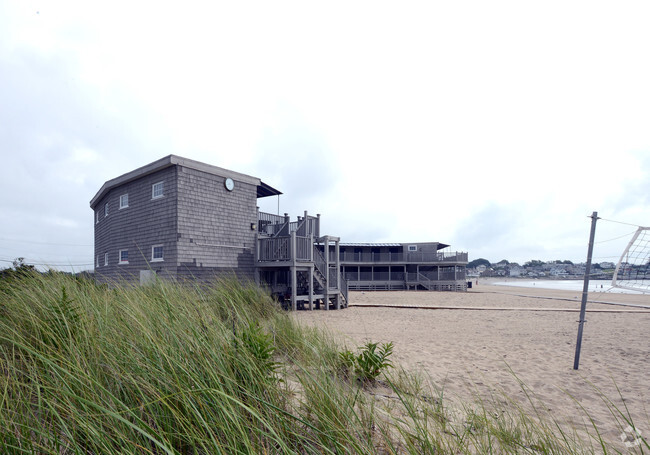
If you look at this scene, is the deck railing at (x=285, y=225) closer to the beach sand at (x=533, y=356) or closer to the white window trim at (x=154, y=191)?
the white window trim at (x=154, y=191)

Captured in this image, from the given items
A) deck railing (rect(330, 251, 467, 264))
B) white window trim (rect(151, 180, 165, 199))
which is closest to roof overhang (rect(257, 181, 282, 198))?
white window trim (rect(151, 180, 165, 199))

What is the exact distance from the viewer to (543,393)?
215 inches

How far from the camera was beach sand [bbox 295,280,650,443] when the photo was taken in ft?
16.2

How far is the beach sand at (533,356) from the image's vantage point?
4.95 meters

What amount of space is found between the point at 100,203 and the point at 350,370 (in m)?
22.6

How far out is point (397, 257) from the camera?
3931 cm

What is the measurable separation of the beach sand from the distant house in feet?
13.8

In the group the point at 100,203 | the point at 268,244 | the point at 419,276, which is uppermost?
the point at 100,203

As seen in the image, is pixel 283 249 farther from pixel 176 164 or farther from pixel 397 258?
pixel 397 258

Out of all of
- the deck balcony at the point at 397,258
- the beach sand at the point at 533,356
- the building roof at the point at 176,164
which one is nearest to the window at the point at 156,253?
the building roof at the point at 176,164

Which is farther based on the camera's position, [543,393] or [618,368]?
[618,368]

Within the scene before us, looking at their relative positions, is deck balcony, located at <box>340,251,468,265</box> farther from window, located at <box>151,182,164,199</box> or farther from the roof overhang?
window, located at <box>151,182,164,199</box>

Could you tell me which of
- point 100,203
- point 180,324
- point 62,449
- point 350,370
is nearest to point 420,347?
point 350,370

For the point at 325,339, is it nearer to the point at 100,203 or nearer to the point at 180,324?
the point at 180,324
